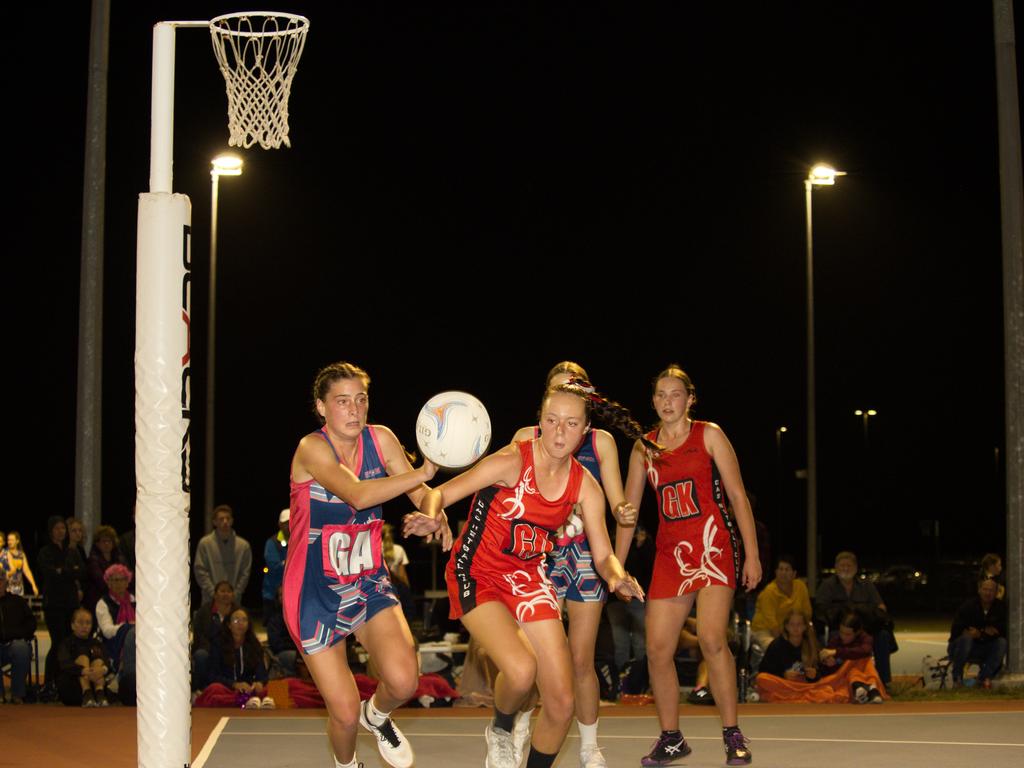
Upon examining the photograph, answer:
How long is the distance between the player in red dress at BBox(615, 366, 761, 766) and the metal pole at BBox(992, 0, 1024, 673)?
6.14m

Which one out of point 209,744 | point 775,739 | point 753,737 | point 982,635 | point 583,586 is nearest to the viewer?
point 583,586

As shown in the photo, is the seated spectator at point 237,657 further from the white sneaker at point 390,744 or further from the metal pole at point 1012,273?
the metal pole at point 1012,273

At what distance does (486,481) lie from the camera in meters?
6.58

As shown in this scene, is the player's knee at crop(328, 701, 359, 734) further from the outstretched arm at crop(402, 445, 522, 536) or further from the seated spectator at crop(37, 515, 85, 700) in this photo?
the seated spectator at crop(37, 515, 85, 700)

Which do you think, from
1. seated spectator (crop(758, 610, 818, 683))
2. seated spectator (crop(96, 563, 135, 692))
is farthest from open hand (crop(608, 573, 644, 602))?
seated spectator (crop(96, 563, 135, 692))

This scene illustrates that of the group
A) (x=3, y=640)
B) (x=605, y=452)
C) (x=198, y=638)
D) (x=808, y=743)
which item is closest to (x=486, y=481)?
(x=605, y=452)

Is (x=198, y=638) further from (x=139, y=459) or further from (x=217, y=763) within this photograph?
(x=139, y=459)

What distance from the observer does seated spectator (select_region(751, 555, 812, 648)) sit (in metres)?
13.8

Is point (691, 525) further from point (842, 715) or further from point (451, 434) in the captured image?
point (842, 715)

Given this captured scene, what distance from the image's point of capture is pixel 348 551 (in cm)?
654

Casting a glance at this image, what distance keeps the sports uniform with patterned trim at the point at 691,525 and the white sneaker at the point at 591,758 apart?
985 millimetres

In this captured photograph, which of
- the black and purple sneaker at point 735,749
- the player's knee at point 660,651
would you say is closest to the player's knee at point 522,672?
the player's knee at point 660,651

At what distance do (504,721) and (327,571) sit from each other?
3.93ft

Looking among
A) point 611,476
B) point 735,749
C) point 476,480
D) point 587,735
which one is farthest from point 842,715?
point 476,480
